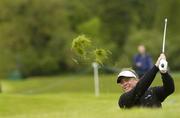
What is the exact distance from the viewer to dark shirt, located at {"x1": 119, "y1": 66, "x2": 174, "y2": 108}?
26.9 feet

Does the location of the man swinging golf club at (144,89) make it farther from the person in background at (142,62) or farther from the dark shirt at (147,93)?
the person in background at (142,62)

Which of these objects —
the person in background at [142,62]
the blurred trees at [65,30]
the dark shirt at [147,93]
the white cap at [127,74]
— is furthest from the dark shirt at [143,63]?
the blurred trees at [65,30]

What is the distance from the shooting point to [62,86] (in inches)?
2018

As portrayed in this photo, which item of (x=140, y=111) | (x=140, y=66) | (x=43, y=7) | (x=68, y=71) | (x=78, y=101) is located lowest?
(x=140, y=111)

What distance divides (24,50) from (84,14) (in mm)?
12257

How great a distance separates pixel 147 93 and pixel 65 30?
2857 inches

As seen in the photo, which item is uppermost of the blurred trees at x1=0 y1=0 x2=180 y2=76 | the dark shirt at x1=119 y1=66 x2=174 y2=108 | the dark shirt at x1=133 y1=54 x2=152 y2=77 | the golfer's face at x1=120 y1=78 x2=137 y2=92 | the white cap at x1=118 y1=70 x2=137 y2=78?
the blurred trees at x1=0 y1=0 x2=180 y2=76

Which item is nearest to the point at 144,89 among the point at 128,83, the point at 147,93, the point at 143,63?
the point at 147,93

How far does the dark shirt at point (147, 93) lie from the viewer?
819 centimetres

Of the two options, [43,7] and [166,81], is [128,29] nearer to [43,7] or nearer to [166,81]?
[43,7]

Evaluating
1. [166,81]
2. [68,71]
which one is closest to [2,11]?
[68,71]

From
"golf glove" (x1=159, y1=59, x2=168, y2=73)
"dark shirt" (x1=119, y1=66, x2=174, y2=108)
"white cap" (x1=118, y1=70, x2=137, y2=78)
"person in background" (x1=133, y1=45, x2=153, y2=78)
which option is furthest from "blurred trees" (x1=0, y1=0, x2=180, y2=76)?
"golf glove" (x1=159, y1=59, x2=168, y2=73)

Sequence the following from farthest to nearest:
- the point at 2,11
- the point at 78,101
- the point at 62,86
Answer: the point at 2,11 → the point at 62,86 → the point at 78,101

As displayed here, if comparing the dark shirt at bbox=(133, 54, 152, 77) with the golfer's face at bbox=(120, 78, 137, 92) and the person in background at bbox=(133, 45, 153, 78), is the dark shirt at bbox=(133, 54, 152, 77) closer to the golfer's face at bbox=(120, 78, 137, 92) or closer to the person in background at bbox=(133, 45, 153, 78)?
the person in background at bbox=(133, 45, 153, 78)
